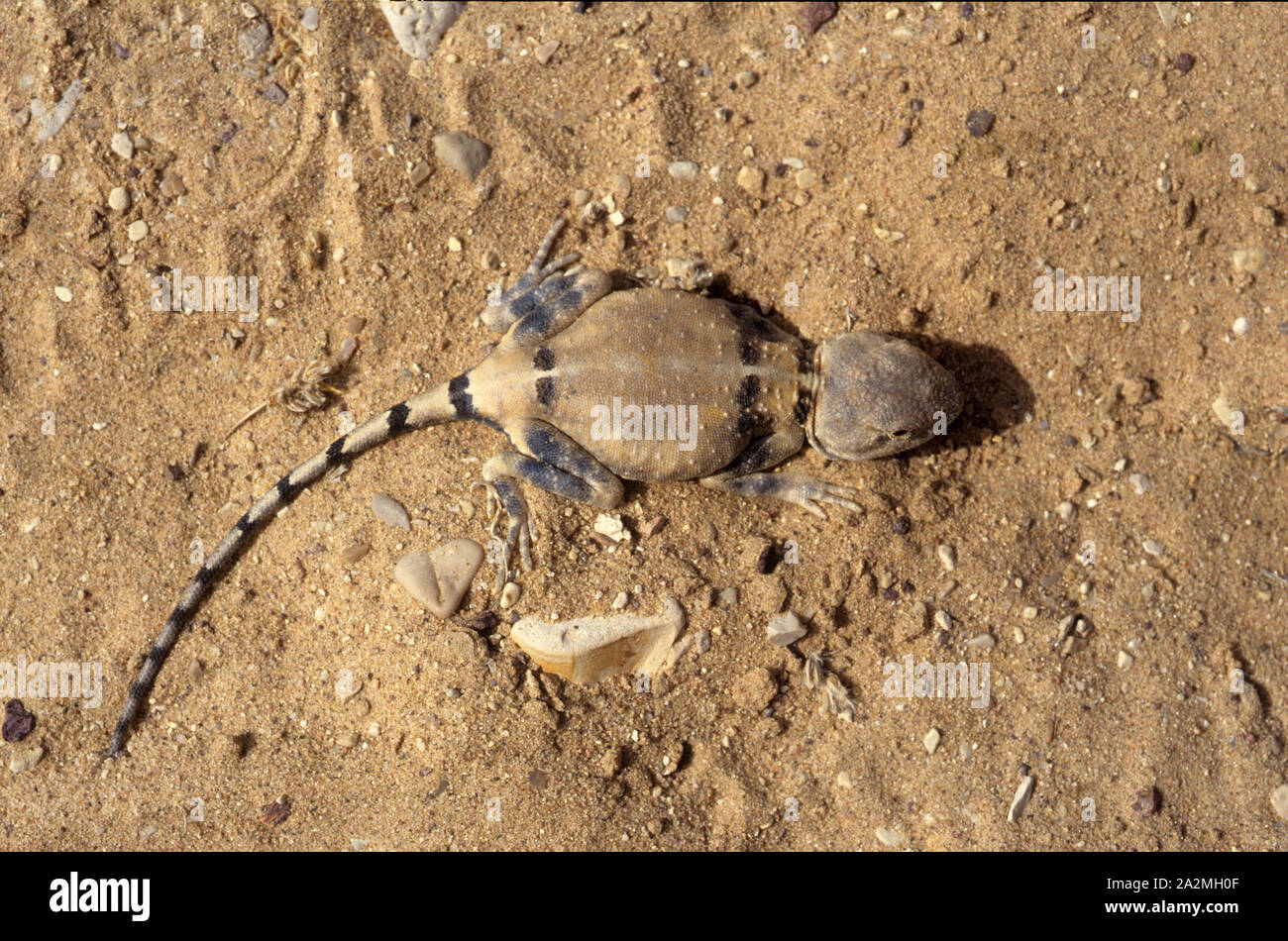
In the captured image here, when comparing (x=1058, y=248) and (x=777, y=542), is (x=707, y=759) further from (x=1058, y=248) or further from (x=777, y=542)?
(x=1058, y=248)

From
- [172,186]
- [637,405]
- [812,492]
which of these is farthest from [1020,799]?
[172,186]

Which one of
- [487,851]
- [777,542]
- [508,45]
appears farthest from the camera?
[508,45]

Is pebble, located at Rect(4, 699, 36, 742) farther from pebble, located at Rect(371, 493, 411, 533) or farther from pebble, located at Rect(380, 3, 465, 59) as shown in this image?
pebble, located at Rect(380, 3, 465, 59)

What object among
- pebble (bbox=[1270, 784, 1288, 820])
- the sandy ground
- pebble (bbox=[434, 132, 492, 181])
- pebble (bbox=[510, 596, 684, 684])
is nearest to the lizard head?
the sandy ground

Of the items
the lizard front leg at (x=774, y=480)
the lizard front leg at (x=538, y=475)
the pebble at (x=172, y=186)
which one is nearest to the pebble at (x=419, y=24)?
the pebble at (x=172, y=186)

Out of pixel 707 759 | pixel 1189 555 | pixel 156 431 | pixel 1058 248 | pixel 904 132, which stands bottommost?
pixel 707 759

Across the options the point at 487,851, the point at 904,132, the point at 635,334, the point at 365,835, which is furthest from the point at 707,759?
the point at 904,132
